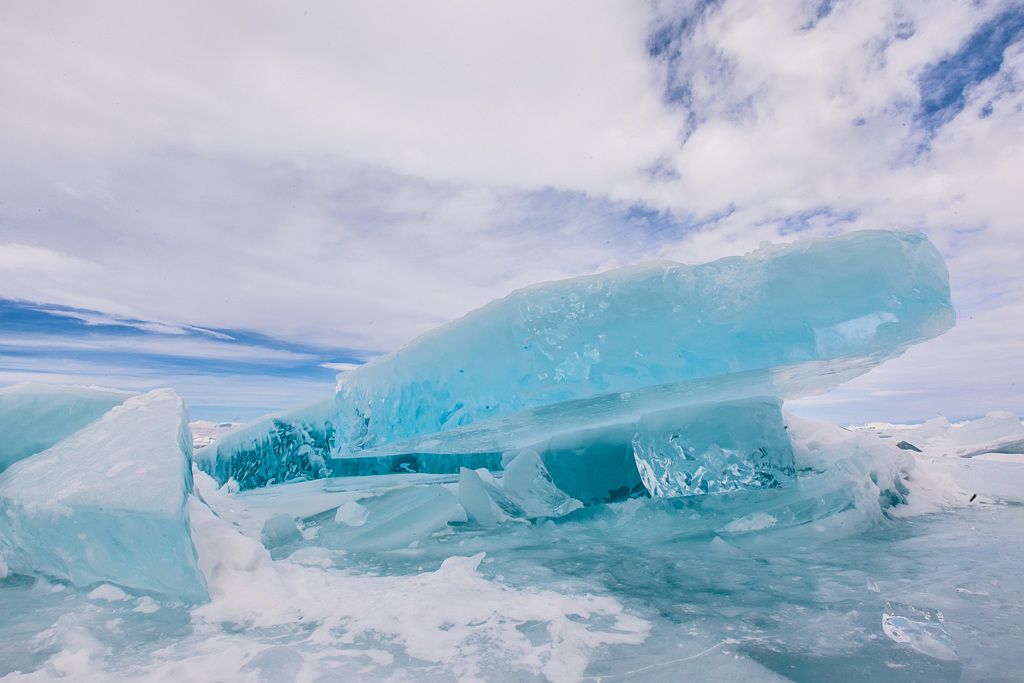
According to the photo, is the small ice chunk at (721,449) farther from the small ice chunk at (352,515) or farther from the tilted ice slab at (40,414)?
the tilted ice slab at (40,414)

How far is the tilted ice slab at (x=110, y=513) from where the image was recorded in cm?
255

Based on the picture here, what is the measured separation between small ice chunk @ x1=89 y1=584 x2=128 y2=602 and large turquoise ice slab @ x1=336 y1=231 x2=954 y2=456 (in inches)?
94.8

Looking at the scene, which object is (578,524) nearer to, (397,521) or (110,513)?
(397,521)

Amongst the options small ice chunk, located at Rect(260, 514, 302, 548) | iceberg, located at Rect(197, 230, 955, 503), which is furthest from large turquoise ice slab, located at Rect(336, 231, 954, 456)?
small ice chunk, located at Rect(260, 514, 302, 548)

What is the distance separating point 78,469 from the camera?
308 cm

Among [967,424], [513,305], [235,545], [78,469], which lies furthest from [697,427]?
[967,424]

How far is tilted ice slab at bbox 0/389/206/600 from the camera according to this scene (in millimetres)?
2555

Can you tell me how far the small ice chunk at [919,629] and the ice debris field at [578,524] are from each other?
0.01 m

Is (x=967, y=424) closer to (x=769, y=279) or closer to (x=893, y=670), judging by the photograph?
(x=769, y=279)

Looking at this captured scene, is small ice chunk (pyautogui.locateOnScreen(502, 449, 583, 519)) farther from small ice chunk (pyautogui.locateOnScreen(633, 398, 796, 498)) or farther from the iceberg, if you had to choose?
small ice chunk (pyautogui.locateOnScreen(633, 398, 796, 498))

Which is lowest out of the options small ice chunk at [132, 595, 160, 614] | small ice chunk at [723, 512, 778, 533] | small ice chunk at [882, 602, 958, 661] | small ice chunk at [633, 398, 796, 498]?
small ice chunk at [723, 512, 778, 533]

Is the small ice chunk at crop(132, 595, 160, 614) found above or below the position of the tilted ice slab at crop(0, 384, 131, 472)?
below

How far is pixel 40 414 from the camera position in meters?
3.85

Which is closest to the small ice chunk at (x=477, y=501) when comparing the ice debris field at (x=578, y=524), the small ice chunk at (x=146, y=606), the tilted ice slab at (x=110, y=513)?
the ice debris field at (x=578, y=524)
